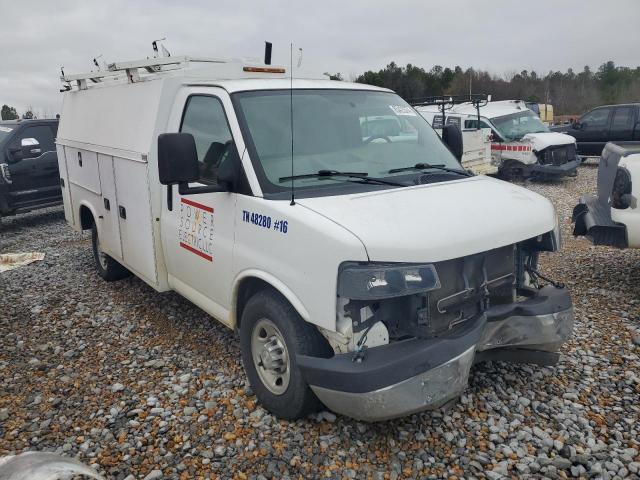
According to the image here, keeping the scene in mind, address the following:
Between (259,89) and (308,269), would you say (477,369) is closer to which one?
(308,269)

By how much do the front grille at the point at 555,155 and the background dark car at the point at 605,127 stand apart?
282 centimetres

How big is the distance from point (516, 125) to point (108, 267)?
474 inches

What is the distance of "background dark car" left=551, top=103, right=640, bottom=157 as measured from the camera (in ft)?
51.1

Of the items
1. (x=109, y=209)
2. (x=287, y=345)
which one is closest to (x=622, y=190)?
(x=287, y=345)

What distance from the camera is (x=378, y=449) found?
323 centimetres

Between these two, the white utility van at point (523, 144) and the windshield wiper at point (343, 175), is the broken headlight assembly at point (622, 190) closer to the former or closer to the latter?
the windshield wiper at point (343, 175)

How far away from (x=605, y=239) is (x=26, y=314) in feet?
19.6

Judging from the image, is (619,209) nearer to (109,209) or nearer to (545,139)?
(109,209)

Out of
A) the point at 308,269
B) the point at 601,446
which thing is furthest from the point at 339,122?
the point at 601,446

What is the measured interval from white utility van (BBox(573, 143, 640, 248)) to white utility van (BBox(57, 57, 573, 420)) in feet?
5.72

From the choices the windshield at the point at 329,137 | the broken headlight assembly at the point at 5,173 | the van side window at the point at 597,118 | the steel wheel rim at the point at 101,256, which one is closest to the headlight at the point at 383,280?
the windshield at the point at 329,137

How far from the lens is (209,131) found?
4070 mm

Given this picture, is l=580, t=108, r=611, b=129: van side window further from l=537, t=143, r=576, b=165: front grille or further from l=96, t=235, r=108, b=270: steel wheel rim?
l=96, t=235, r=108, b=270: steel wheel rim

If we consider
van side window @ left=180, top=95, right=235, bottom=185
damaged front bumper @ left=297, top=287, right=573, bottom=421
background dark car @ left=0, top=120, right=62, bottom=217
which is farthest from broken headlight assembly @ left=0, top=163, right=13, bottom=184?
damaged front bumper @ left=297, top=287, right=573, bottom=421
